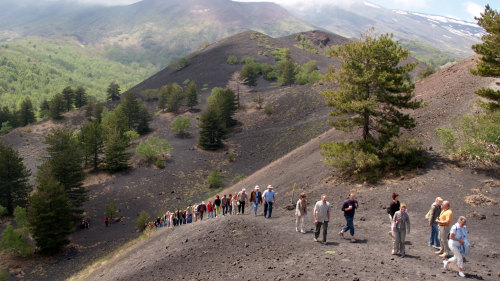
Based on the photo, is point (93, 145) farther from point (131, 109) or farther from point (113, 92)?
point (113, 92)

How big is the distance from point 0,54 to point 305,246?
226807 millimetres

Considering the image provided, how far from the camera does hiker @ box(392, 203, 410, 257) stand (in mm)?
9109

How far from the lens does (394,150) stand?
17672mm

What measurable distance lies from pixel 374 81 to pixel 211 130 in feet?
107

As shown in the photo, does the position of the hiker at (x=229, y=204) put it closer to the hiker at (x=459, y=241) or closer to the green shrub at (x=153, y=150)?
the hiker at (x=459, y=241)

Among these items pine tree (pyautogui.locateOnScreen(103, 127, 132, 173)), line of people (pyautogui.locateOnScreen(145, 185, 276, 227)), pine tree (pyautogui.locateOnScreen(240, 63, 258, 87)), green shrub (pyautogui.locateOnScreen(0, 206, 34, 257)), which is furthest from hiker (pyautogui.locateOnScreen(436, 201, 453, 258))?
pine tree (pyautogui.locateOnScreen(240, 63, 258, 87))

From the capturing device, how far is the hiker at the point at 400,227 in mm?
9109

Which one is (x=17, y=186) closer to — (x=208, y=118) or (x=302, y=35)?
(x=208, y=118)

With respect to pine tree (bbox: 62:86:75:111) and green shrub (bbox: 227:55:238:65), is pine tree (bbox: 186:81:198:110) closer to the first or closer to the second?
pine tree (bbox: 62:86:75:111)

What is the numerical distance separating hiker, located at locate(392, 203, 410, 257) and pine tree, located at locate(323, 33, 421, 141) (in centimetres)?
964

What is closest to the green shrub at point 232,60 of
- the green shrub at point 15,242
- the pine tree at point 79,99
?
the pine tree at point 79,99

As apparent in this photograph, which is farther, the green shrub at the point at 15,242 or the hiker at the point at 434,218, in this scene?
the green shrub at the point at 15,242

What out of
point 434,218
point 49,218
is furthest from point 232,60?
point 434,218

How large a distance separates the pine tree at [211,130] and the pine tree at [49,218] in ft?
79.5
